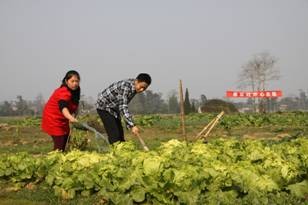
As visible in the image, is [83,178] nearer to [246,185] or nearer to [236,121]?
[246,185]

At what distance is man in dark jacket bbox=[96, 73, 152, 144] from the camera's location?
21.6 feet

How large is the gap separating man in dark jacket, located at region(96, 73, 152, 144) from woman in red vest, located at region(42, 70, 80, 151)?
451 millimetres

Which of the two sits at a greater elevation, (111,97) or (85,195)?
(111,97)

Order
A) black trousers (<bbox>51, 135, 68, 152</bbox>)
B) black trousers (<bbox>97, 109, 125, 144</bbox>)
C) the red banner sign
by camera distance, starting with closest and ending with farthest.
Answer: black trousers (<bbox>51, 135, 68, 152</bbox>)
black trousers (<bbox>97, 109, 125, 144</bbox>)
the red banner sign

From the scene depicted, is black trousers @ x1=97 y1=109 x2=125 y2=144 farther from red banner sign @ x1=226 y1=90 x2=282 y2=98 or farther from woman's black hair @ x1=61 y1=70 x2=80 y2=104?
red banner sign @ x1=226 y1=90 x2=282 y2=98

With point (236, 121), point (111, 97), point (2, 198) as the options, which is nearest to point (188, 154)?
point (111, 97)

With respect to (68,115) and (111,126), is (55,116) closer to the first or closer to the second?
(68,115)

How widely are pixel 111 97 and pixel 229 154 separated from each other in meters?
2.03

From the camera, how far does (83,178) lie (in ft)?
17.9

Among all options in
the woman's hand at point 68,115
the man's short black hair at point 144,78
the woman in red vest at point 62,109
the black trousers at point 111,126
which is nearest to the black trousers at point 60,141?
the woman in red vest at point 62,109

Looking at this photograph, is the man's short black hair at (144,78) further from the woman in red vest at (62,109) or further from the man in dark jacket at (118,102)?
the woman in red vest at (62,109)

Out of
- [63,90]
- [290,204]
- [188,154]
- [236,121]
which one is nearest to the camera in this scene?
[290,204]

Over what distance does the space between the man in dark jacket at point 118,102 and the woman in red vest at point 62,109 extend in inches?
17.8

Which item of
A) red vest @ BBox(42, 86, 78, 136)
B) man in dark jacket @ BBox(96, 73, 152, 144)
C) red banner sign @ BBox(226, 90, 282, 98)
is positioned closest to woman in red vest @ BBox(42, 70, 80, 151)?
red vest @ BBox(42, 86, 78, 136)
